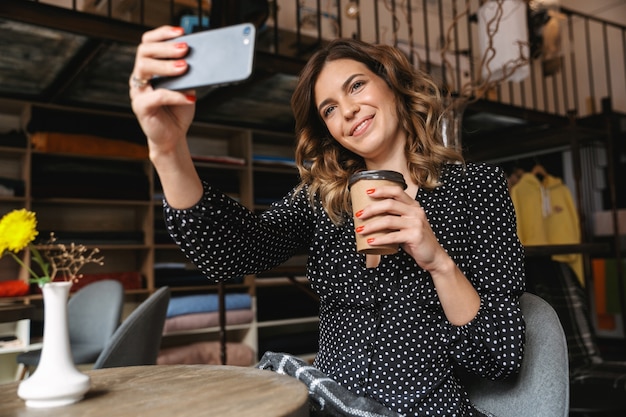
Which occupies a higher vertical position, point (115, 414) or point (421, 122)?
point (421, 122)

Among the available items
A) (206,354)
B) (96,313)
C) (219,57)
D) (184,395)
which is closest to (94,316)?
(96,313)

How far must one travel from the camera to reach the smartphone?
73cm

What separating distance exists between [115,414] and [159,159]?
0.42 meters

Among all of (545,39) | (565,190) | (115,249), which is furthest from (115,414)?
(545,39)

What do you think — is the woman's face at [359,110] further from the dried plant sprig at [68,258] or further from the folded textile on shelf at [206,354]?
the folded textile on shelf at [206,354]

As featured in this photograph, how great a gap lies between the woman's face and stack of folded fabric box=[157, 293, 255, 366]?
3155 mm

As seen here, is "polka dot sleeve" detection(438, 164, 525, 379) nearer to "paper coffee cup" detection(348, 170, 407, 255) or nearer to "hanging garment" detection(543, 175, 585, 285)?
"paper coffee cup" detection(348, 170, 407, 255)

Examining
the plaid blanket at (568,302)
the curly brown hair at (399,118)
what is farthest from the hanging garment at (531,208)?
the curly brown hair at (399,118)

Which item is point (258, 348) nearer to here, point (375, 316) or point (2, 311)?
point (2, 311)

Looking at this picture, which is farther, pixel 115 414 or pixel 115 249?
pixel 115 249

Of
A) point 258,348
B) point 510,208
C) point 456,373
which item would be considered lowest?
point 258,348

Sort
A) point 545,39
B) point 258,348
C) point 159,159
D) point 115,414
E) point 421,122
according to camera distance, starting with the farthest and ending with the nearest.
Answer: point 545,39 < point 258,348 < point 421,122 < point 159,159 < point 115,414

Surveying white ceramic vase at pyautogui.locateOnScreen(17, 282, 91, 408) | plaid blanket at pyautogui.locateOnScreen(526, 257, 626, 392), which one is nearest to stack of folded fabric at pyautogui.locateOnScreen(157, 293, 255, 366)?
plaid blanket at pyautogui.locateOnScreen(526, 257, 626, 392)

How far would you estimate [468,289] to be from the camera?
1.02 m
